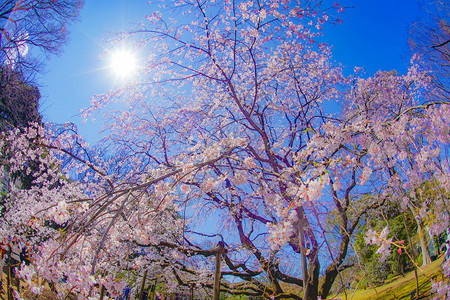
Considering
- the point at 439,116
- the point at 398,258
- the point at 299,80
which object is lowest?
the point at 398,258

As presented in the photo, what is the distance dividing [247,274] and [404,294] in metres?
2.99

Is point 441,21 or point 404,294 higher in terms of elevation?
point 441,21

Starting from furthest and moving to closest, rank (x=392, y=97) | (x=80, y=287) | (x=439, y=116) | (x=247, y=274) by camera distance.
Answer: (x=392, y=97) → (x=247, y=274) → (x=439, y=116) → (x=80, y=287)

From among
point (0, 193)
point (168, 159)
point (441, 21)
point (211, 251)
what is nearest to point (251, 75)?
point (168, 159)

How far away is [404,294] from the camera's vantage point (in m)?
4.82

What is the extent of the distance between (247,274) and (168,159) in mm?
3236

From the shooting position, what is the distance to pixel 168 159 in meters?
6.41

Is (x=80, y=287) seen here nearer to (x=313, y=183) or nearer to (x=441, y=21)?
(x=313, y=183)

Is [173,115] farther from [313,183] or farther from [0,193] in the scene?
[0,193]

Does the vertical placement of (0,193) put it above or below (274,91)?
above

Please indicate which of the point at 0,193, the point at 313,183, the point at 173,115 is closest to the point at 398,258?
the point at 173,115

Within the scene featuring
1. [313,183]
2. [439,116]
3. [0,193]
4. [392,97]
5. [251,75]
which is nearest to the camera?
[313,183]

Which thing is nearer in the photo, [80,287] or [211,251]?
[80,287]

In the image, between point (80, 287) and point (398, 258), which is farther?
point (398, 258)
